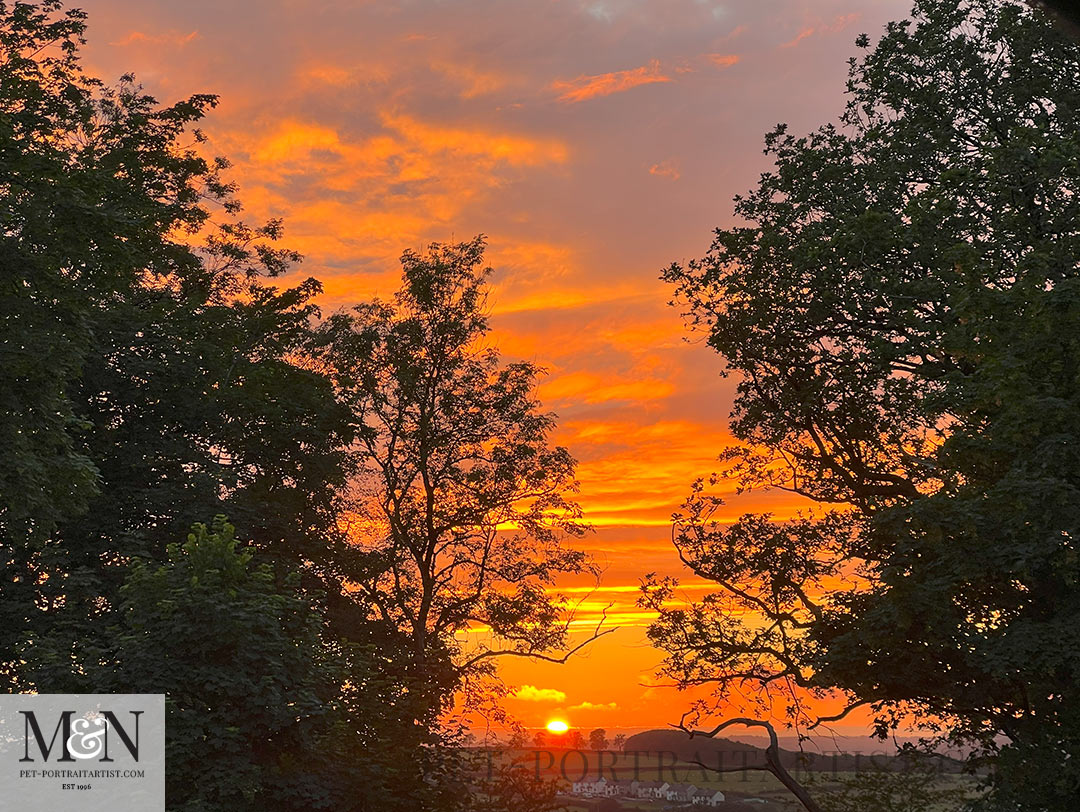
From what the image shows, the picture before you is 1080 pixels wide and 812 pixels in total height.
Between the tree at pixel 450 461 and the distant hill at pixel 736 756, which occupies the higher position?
the tree at pixel 450 461

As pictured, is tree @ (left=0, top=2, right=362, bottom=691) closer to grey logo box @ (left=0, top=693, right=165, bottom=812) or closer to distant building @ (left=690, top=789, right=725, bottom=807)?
grey logo box @ (left=0, top=693, right=165, bottom=812)

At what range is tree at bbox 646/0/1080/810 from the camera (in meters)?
16.9

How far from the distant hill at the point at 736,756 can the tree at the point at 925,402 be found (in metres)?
2.39

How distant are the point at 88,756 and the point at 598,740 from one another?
2807cm

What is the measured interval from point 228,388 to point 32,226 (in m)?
9.31

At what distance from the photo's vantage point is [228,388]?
28203 millimetres

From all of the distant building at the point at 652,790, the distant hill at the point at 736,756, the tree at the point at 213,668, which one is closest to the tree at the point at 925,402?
the distant hill at the point at 736,756

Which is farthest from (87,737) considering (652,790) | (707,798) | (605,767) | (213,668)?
(707,798)

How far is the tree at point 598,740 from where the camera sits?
38.9 metres

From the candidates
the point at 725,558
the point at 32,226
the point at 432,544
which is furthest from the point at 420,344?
the point at 32,226

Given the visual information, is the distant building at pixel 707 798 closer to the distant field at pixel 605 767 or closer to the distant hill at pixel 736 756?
the distant field at pixel 605 767

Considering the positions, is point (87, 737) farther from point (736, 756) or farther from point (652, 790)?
point (652, 790)

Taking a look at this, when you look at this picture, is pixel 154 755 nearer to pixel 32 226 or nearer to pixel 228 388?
pixel 32 226

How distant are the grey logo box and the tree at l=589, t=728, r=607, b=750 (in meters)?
Result: 24.5
